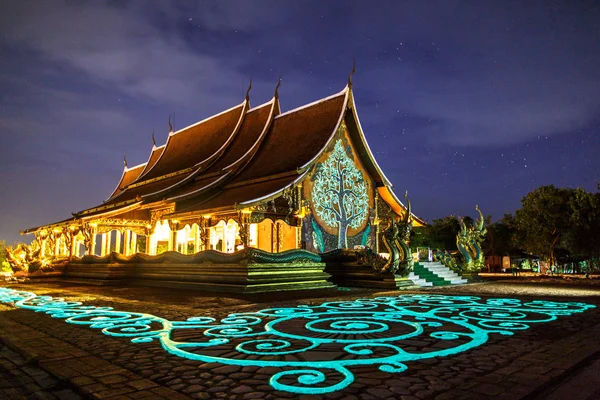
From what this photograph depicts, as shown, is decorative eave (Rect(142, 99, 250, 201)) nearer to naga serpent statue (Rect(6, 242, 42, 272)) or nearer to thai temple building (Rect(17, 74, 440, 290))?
thai temple building (Rect(17, 74, 440, 290))

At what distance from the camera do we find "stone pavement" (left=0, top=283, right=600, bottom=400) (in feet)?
8.45

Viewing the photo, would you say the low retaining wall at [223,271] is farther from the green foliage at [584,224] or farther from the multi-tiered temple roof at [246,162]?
the green foliage at [584,224]

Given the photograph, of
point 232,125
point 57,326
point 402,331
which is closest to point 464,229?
point 232,125

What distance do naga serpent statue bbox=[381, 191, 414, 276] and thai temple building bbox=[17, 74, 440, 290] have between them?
0.28 m

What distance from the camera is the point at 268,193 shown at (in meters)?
12.3

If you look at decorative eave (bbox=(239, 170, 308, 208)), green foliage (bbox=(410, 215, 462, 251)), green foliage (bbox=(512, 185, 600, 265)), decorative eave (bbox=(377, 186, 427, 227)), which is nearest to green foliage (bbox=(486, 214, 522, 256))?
green foliage (bbox=(410, 215, 462, 251))

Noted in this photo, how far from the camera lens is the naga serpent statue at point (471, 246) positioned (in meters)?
14.6

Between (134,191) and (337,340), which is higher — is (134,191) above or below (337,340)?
above

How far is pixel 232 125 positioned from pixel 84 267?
7.60 m

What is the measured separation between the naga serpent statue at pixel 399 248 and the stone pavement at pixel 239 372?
239 inches

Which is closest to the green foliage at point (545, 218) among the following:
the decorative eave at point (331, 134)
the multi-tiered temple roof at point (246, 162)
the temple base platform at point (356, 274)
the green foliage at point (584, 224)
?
the green foliage at point (584, 224)

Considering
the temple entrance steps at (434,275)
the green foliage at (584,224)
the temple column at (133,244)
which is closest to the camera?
the temple entrance steps at (434,275)

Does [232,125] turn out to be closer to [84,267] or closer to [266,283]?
[84,267]

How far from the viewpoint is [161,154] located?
67.6 ft
